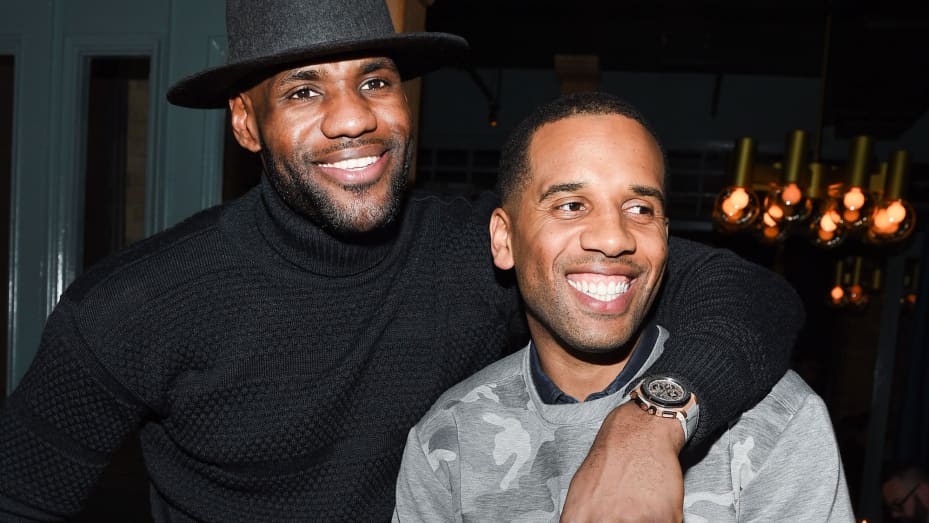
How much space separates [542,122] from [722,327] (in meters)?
0.51

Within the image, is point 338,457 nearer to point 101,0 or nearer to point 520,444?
point 520,444

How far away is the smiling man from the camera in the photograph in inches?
57.0

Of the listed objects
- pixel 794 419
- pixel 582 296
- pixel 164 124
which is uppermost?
pixel 164 124

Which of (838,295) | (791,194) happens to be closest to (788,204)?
(791,194)

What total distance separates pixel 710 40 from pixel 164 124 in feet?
17.5

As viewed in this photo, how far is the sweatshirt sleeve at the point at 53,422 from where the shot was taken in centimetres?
172

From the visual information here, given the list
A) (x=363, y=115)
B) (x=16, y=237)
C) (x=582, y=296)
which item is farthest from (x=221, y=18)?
(x=582, y=296)

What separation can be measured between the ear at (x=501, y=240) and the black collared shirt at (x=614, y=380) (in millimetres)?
201

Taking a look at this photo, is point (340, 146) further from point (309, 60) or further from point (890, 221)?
point (890, 221)

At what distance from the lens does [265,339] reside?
5.81ft

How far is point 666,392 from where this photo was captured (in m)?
1.33

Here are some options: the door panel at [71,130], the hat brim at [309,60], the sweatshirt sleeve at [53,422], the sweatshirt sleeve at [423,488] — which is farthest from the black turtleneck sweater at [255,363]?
the door panel at [71,130]

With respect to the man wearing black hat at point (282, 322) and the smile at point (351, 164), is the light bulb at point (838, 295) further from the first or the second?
the smile at point (351, 164)

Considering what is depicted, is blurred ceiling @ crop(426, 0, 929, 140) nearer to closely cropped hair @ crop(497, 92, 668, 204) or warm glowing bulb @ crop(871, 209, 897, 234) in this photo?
warm glowing bulb @ crop(871, 209, 897, 234)
